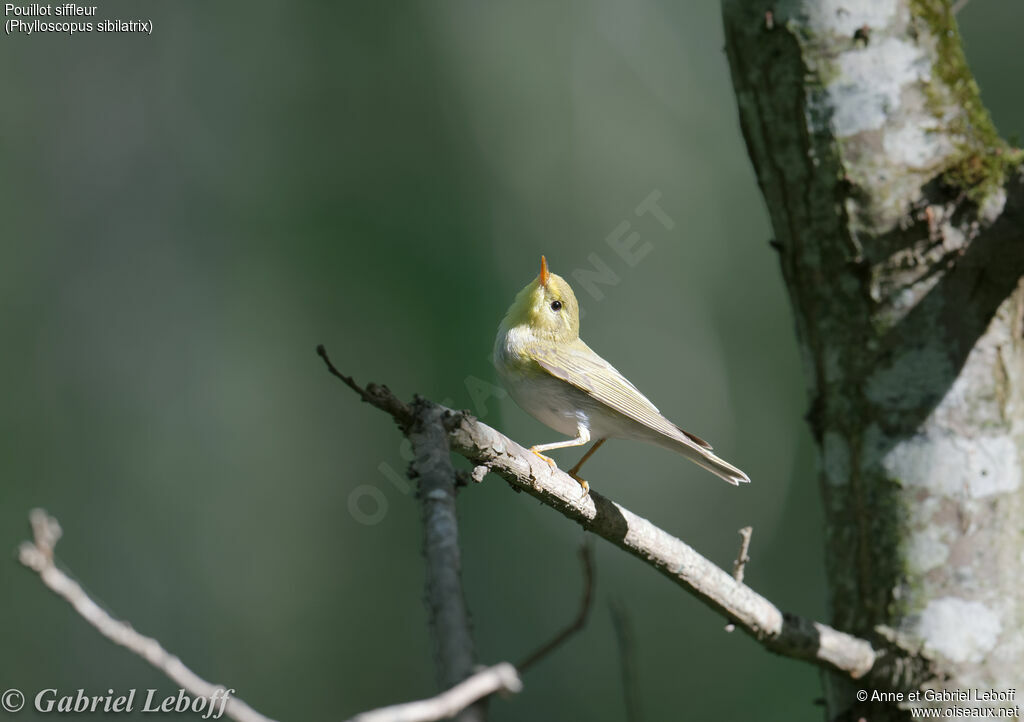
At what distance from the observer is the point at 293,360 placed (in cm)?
1608

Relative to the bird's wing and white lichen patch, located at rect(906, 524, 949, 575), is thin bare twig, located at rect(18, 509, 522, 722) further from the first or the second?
the bird's wing

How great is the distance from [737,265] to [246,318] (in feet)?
39.4

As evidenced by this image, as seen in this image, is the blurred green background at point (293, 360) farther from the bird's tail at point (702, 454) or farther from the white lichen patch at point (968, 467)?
the white lichen patch at point (968, 467)

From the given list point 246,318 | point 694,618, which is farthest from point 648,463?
point 246,318

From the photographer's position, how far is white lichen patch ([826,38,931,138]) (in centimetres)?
303

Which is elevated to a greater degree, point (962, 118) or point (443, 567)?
point (962, 118)

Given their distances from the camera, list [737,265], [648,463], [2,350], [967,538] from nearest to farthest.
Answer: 1. [967,538]
2. [2,350]
3. [648,463]
4. [737,265]

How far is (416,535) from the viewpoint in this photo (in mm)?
14500

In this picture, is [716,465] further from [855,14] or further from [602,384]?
[855,14]

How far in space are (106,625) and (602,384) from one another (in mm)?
2995

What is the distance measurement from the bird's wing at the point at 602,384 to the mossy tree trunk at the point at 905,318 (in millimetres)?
781

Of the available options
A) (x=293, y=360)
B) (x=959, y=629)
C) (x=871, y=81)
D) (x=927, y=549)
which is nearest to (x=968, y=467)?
(x=927, y=549)

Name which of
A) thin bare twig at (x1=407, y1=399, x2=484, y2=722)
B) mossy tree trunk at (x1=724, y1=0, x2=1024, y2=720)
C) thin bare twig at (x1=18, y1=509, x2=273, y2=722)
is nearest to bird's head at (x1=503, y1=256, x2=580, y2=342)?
mossy tree trunk at (x1=724, y1=0, x2=1024, y2=720)

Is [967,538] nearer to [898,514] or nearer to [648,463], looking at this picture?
[898,514]
